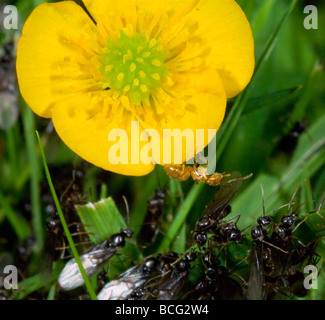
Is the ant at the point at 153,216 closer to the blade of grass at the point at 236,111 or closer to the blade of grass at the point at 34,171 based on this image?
the blade of grass at the point at 236,111

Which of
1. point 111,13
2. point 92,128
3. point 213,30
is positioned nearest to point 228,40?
point 213,30

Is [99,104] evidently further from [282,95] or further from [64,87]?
[282,95]

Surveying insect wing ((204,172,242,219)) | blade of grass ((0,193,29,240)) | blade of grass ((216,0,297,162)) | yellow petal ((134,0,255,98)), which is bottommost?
blade of grass ((0,193,29,240))

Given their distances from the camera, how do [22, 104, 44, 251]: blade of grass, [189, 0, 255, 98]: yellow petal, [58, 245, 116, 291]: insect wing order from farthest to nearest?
[22, 104, 44, 251]: blade of grass < [58, 245, 116, 291]: insect wing < [189, 0, 255, 98]: yellow petal

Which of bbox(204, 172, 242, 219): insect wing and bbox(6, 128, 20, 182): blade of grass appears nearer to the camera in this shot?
bbox(204, 172, 242, 219): insect wing

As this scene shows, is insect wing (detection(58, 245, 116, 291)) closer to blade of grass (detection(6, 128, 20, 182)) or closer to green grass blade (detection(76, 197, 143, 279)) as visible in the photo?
green grass blade (detection(76, 197, 143, 279))

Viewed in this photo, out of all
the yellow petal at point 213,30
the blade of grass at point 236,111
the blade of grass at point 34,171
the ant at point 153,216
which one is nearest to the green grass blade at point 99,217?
the ant at point 153,216

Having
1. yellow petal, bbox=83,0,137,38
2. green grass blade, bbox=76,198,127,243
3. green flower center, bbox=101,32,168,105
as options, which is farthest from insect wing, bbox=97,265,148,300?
yellow petal, bbox=83,0,137,38

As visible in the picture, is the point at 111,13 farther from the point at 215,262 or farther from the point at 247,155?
the point at 215,262

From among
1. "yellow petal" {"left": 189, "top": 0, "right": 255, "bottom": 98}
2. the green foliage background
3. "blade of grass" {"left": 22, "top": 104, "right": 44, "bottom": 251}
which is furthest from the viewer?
"blade of grass" {"left": 22, "top": 104, "right": 44, "bottom": 251}

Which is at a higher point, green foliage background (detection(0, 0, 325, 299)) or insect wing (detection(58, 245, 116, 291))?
green foliage background (detection(0, 0, 325, 299))
